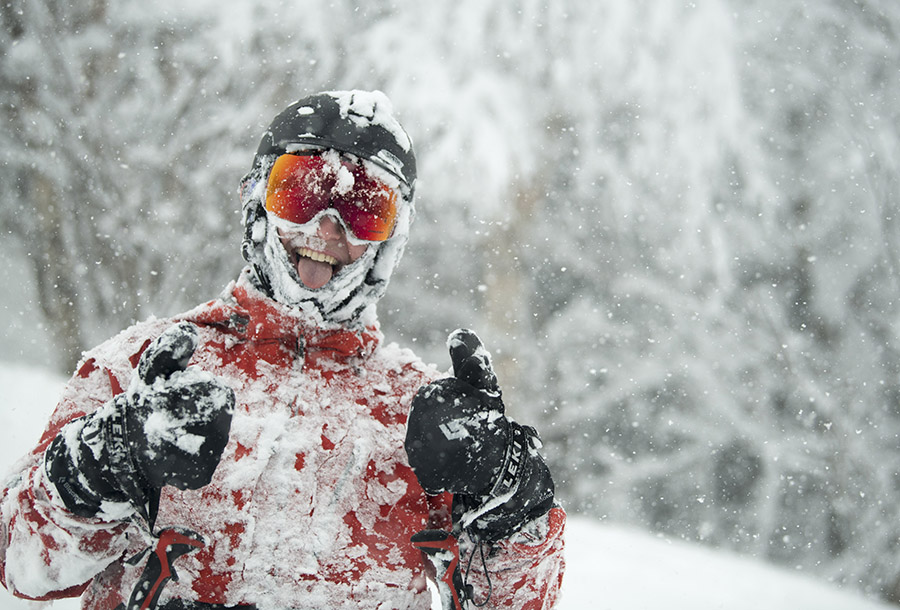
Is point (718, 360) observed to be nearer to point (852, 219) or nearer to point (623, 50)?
point (852, 219)

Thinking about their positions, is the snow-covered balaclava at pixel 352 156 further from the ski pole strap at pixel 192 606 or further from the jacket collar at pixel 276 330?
the ski pole strap at pixel 192 606

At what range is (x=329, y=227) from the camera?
5.28 feet

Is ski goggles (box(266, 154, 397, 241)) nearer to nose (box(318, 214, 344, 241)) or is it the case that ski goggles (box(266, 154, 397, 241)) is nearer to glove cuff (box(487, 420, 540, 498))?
nose (box(318, 214, 344, 241))

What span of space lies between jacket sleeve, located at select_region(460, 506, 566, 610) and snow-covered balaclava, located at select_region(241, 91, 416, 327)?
0.69 metres

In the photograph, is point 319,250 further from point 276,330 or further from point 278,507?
point 278,507

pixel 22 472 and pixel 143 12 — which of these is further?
pixel 143 12

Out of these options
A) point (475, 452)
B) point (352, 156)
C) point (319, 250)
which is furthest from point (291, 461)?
point (352, 156)

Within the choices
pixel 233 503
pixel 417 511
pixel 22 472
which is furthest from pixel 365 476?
pixel 22 472

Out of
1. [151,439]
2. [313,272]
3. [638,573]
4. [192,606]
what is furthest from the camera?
[638,573]

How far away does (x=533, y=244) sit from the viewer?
1048 centimetres

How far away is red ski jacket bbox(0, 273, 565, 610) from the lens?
129cm

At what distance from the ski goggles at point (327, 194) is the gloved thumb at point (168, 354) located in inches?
19.1

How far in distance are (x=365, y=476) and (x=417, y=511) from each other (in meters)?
0.16

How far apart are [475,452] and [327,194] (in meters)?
0.77
